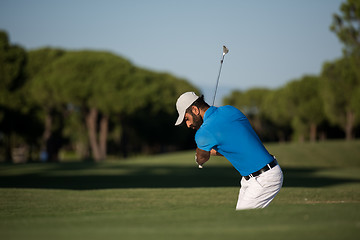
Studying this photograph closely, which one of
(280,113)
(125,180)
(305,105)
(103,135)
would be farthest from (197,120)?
(280,113)

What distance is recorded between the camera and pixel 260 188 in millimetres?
7141

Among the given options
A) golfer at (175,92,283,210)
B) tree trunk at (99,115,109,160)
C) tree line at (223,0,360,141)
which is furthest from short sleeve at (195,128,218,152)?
tree trunk at (99,115,109,160)

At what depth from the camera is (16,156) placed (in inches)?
2482

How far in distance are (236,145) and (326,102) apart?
63604mm

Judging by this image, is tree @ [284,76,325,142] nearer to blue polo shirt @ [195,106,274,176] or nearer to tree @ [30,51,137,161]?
tree @ [30,51,137,161]

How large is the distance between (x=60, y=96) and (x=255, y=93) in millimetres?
87387

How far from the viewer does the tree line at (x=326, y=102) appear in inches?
1750

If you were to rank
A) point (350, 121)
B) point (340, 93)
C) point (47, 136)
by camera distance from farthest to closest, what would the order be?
point (350, 121)
point (340, 93)
point (47, 136)

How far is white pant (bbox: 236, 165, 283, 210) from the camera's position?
281 inches

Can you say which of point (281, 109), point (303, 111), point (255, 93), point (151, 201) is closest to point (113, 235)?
point (151, 201)

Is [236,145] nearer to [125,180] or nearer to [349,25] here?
[125,180]

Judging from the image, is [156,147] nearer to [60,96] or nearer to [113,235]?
[60,96]

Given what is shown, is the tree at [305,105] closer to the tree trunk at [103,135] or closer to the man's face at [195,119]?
the tree trunk at [103,135]

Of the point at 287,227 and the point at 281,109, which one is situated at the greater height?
the point at 287,227
